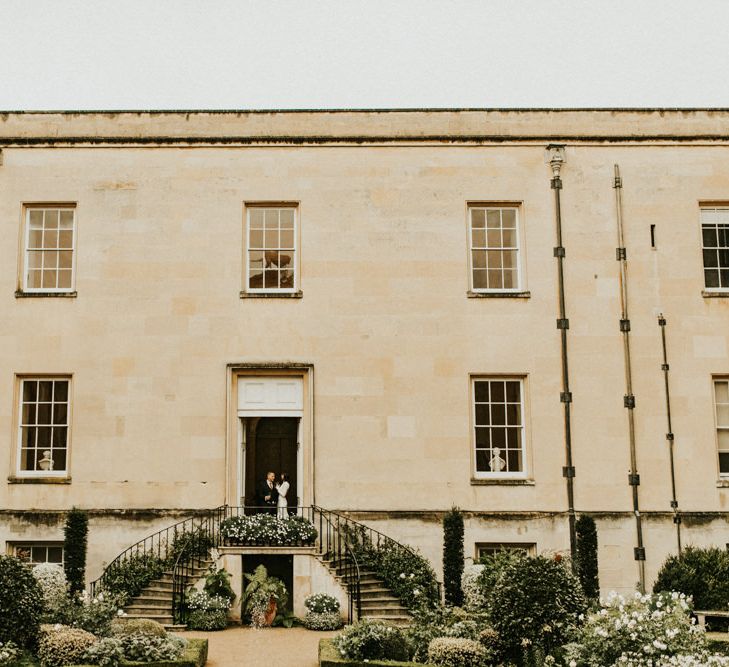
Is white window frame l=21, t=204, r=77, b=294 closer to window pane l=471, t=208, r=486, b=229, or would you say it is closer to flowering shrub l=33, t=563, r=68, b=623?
flowering shrub l=33, t=563, r=68, b=623

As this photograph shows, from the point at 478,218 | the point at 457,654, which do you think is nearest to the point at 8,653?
the point at 457,654

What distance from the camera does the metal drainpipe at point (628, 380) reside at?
2114 cm

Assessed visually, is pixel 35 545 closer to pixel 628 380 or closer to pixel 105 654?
pixel 105 654

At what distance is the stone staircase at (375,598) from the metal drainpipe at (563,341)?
164 inches

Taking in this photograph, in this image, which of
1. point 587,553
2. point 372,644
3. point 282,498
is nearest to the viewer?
point 372,644

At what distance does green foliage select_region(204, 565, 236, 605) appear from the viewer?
19.3m

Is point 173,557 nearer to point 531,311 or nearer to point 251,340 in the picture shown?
point 251,340

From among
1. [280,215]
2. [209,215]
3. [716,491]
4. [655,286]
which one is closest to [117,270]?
[209,215]

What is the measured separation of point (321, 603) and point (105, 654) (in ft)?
18.4

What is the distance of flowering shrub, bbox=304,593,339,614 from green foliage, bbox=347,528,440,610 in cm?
103

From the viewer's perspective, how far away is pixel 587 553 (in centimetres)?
2095

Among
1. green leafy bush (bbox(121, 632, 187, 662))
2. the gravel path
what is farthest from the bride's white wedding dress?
green leafy bush (bbox(121, 632, 187, 662))

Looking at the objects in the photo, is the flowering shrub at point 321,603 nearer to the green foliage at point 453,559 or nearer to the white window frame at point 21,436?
the green foliage at point 453,559

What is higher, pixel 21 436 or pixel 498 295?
pixel 498 295
